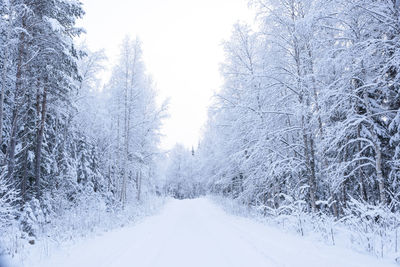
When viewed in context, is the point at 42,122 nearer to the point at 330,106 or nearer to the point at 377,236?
the point at 330,106

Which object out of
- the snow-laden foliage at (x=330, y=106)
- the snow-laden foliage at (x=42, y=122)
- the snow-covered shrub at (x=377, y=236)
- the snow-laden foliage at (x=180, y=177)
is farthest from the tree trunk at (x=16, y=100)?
the snow-laden foliage at (x=180, y=177)

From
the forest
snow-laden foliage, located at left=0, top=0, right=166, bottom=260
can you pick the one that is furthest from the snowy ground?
snow-laden foliage, located at left=0, top=0, right=166, bottom=260

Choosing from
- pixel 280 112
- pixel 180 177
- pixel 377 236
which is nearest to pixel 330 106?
pixel 280 112

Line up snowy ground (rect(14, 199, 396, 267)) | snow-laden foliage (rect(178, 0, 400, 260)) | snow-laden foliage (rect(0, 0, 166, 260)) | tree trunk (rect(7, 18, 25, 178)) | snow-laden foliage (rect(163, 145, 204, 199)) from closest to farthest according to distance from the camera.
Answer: snowy ground (rect(14, 199, 396, 267))
snow-laden foliage (rect(178, 0, 400, 260))
snow-laden foliage (rect(0, 0, 166, 260))
tree trunk (rect(7, 18, 25, 178))
snow-laden foliage (rect(163, 145, 204, 199))

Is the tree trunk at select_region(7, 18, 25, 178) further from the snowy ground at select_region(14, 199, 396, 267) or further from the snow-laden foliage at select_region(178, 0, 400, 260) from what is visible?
the snow-laden foliage at select_region(178, 0, 400, 260)

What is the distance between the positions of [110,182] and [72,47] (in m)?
16.5

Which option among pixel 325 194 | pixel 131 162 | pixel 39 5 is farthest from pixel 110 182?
pixel 325 194

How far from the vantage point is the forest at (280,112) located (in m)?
6.18

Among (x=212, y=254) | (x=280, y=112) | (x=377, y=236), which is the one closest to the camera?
(x=377, y=236)

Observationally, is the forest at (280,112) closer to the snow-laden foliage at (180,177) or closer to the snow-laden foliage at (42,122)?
the snow-laden foliage at (42,122)

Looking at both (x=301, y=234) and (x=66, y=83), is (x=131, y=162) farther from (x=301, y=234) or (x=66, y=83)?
(x=301, y=234)

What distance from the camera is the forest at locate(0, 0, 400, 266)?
6.18m

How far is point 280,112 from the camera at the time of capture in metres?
9.08

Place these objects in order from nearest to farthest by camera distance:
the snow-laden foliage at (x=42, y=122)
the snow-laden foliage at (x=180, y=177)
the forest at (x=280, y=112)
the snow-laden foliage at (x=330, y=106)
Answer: the snow-laden foliage at (x=330, y=106) < the forest at (x=280, y=112) < the snow-laden foliage at (x=42, y=122) < the snow-laden foliage at (x=180, y=177)
